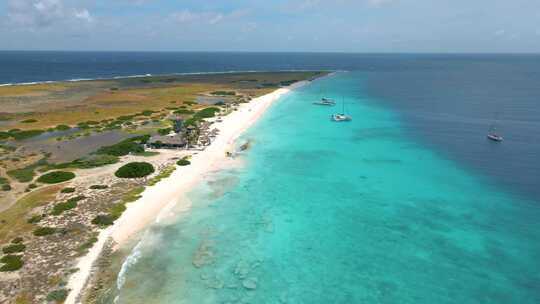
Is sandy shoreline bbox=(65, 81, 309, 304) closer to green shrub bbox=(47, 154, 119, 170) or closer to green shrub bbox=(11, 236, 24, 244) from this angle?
green shrub bbox=(11, 236, 24, 244)

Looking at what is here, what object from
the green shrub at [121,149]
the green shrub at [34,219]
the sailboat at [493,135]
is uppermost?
Result: the green shrub at [121,149]

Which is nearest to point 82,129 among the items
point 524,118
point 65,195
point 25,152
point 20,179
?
point 25,152

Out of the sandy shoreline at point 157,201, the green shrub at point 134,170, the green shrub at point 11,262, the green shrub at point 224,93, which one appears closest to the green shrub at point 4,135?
the green shrub at point 134,170

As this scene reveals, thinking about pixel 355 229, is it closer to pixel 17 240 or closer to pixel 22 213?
pixel 17 240

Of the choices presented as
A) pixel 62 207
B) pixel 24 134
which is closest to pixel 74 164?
pixel 62 207

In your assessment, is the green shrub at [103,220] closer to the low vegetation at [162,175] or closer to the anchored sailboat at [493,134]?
the low vegetation at [162,175]

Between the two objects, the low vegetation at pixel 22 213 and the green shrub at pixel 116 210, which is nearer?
the low vegetation at pixel 22 213

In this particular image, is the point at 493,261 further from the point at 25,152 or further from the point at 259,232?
the point at 25,152
